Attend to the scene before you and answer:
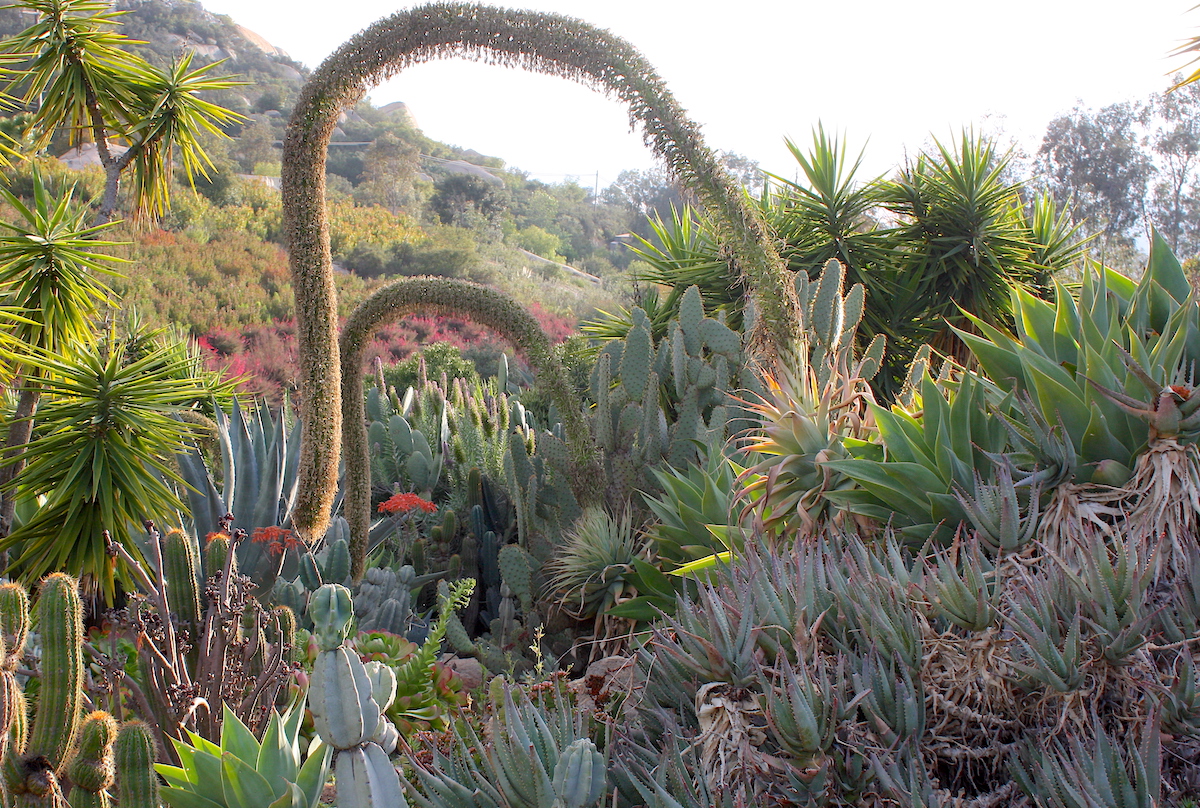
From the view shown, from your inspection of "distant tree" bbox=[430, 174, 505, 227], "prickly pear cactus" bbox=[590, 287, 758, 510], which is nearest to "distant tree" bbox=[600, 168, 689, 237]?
"distant tree" bbox=[430, 174, 505, 227]

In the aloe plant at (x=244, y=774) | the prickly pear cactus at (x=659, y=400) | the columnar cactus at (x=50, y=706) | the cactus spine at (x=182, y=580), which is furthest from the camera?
the prickly pear cactus at (x=659, y=400)

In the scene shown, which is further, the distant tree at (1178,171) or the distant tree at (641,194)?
the distant tree at (641,194)

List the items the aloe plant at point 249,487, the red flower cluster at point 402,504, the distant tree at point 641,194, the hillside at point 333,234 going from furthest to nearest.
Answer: the distant tree at point 641,194 → the hillside at point 333,234 → the red flower cluster at point 402,504 → the aloe plant at point 249,487

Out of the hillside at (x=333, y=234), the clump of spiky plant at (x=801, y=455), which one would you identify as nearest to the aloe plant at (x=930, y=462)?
the clump of spiky plant at (x=801, y=455)

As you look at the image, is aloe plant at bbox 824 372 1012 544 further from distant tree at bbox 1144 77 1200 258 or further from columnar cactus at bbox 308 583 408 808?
distant tree at bbox 1144 77 1200 258

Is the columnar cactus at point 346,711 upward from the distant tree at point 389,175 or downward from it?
downward

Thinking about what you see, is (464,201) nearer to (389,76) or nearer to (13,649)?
(389,76)

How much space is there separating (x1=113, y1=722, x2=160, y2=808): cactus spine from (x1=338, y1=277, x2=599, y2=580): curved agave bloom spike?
8.67 feet

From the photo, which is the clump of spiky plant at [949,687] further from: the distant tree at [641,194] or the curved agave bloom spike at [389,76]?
the distant tree at [641,194]

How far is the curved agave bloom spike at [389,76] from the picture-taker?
3734mm

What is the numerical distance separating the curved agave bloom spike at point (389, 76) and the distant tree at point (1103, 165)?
3569cm

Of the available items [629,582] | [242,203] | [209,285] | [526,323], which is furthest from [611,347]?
[242,203]

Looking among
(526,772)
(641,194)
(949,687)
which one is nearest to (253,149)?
(641,194)

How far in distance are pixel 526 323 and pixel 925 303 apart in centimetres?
466
